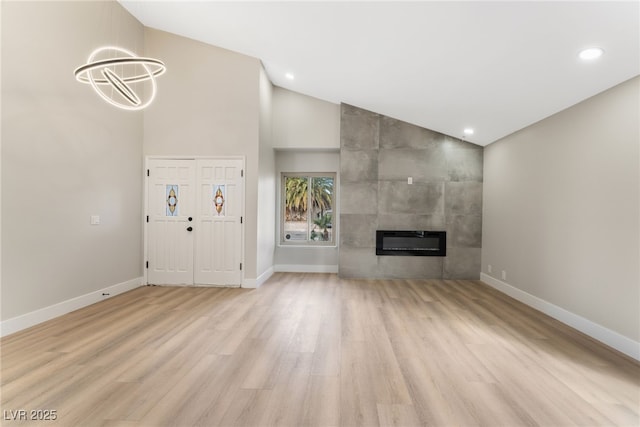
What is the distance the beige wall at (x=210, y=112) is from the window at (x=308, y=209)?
172cm

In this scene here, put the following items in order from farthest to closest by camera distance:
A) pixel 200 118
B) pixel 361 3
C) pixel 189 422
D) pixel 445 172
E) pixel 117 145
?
pixel 445 172 → pixel 200 118 → pixel 117 145 → pixel 361 3 → pixel 189 422

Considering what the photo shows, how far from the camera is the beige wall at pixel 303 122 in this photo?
22.2 ft

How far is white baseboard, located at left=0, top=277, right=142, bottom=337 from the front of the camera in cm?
345

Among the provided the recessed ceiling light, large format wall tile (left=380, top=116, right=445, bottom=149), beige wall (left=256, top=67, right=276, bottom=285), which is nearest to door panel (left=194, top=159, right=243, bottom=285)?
beige wall (left=256, top=67, right=276, bottom=285)

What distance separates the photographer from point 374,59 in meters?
4.41

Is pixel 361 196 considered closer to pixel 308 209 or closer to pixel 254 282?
pixel 308 209

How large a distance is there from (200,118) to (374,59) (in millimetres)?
3145

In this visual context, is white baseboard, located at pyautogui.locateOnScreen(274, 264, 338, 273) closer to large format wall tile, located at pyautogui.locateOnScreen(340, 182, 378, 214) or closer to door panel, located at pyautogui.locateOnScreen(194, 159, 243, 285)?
large format wall tile, located at pyautogui.locateOnScreen(340, 182, 378, 214)

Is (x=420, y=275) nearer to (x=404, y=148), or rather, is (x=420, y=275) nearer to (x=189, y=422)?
(x=404, y=148)

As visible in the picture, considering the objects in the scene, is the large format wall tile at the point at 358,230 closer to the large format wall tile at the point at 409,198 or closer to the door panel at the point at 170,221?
the large format wall tile at the point at 409,198

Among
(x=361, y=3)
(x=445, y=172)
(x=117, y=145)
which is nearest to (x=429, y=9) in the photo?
(x=361, y=3)

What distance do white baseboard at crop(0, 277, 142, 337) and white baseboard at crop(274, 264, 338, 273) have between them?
2899mm

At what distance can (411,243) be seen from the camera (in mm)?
6570

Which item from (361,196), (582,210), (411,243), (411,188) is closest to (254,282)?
(361,196)
